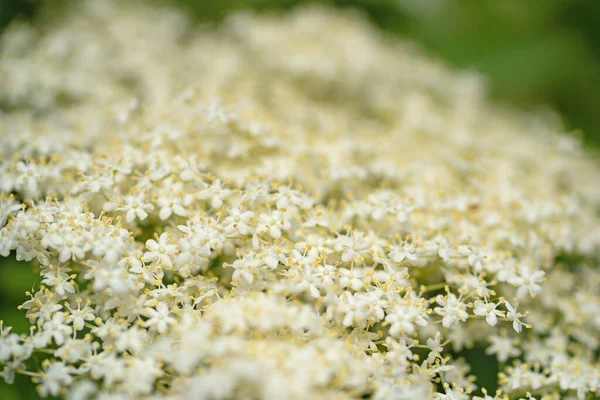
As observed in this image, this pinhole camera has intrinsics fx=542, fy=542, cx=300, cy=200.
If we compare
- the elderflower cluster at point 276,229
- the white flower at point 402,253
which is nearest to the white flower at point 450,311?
the elderflower cluster at point 276,229

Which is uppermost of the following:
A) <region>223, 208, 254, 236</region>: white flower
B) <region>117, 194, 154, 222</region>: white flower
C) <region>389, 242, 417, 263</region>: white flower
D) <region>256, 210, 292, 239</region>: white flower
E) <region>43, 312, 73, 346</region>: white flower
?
<region>389, 242, 417, 263</region>: white flower

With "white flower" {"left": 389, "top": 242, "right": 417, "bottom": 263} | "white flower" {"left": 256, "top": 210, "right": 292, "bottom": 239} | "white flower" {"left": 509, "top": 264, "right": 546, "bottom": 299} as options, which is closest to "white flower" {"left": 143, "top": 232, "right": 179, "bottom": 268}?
"white flower" {"left": 256, "top": 210, "right": 292, "bottom": 239}

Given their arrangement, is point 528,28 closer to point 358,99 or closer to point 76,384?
point 358,99

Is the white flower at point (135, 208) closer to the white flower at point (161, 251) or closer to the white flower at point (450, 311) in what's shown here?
the white flower at point (161, 251)

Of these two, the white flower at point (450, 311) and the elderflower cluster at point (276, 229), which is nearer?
the elderflower cluster at point (276, 229)

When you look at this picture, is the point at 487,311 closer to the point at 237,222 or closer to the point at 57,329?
the point at 237,222

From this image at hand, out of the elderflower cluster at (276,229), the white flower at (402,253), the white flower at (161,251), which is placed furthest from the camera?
the white flower at (402,253)

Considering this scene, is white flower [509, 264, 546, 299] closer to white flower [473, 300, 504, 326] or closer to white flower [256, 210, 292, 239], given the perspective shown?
white flower [473, 300, 504, 326]

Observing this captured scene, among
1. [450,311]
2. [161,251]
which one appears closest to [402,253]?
[450,311]
